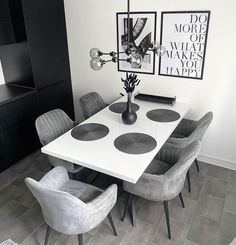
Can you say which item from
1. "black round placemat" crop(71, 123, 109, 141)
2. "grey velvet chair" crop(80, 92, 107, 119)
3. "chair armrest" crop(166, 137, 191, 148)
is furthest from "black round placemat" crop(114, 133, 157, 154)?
"grey velvet chair" crop(80, 92, 107, 119)

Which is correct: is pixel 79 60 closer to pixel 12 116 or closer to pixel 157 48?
pixel 12 116

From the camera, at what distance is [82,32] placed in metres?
3.21

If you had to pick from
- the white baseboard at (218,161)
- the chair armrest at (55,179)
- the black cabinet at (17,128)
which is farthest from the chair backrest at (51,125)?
the white baseboard at (218,161)

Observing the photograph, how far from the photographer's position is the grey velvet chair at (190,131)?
7.23 feet

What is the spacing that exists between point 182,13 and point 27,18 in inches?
68.2

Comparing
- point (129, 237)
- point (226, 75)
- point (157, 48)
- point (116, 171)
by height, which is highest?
point (157, 48)

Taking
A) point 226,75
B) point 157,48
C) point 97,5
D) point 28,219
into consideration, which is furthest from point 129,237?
point 97,5

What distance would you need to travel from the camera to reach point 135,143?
6.56ft

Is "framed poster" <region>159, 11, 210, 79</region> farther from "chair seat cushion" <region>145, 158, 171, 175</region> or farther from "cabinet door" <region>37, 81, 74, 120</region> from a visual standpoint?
"cabinet door" <region>37, 81, 74, 120</region>

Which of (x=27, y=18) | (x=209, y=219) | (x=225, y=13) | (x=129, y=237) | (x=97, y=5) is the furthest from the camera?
(x=97, y=5)

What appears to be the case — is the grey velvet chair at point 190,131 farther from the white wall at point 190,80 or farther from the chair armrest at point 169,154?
the white wall at point 190,80

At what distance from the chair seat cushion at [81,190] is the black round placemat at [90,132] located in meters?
0.40

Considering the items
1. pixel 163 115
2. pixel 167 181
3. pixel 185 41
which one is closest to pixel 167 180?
pixel 167 181

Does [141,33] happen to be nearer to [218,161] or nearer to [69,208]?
[218,161]
